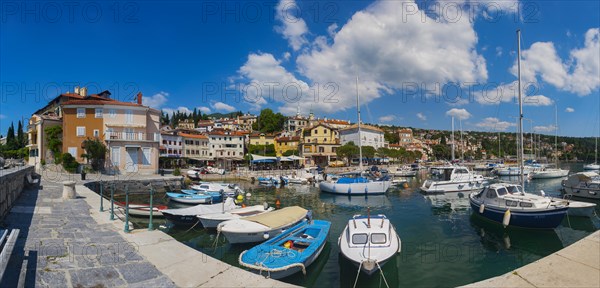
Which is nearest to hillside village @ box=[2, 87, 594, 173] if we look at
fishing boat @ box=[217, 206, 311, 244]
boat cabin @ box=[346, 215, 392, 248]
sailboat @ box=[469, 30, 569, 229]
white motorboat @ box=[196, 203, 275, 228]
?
white motorboat @ box=[196, 203, 275, 228]

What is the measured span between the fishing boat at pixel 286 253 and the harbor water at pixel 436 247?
674mm

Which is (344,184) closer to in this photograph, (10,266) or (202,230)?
(202,230)

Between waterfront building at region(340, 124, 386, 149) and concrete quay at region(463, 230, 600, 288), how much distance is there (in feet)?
286

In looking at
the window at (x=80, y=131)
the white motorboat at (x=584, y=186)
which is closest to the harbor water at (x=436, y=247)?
the white motorboat at (x=584, y=186)

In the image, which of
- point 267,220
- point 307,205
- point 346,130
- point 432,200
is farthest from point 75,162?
point 346,130

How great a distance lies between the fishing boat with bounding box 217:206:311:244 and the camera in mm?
13930

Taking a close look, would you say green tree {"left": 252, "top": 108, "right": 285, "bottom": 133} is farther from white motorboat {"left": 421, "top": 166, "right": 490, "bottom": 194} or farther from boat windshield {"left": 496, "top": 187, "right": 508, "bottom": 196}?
boat windshield {"left": 496, "top": 187, "right": 508, "bottom": 196}

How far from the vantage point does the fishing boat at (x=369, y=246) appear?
1020 cm

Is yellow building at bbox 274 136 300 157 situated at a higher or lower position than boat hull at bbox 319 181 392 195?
higher

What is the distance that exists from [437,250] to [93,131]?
4617 cm

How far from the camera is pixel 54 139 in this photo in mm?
41281

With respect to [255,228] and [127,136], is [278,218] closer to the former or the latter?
[255,228]

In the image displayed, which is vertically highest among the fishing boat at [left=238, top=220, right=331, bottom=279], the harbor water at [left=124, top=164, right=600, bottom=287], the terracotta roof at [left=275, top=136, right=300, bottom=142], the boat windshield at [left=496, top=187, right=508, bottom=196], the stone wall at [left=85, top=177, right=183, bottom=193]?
the terracotta roof at [left=275, top=136, right=300, bottom=142]

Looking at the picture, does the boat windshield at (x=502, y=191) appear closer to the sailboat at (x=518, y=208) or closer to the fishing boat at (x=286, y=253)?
the sailboat at (x=518, y=208)
